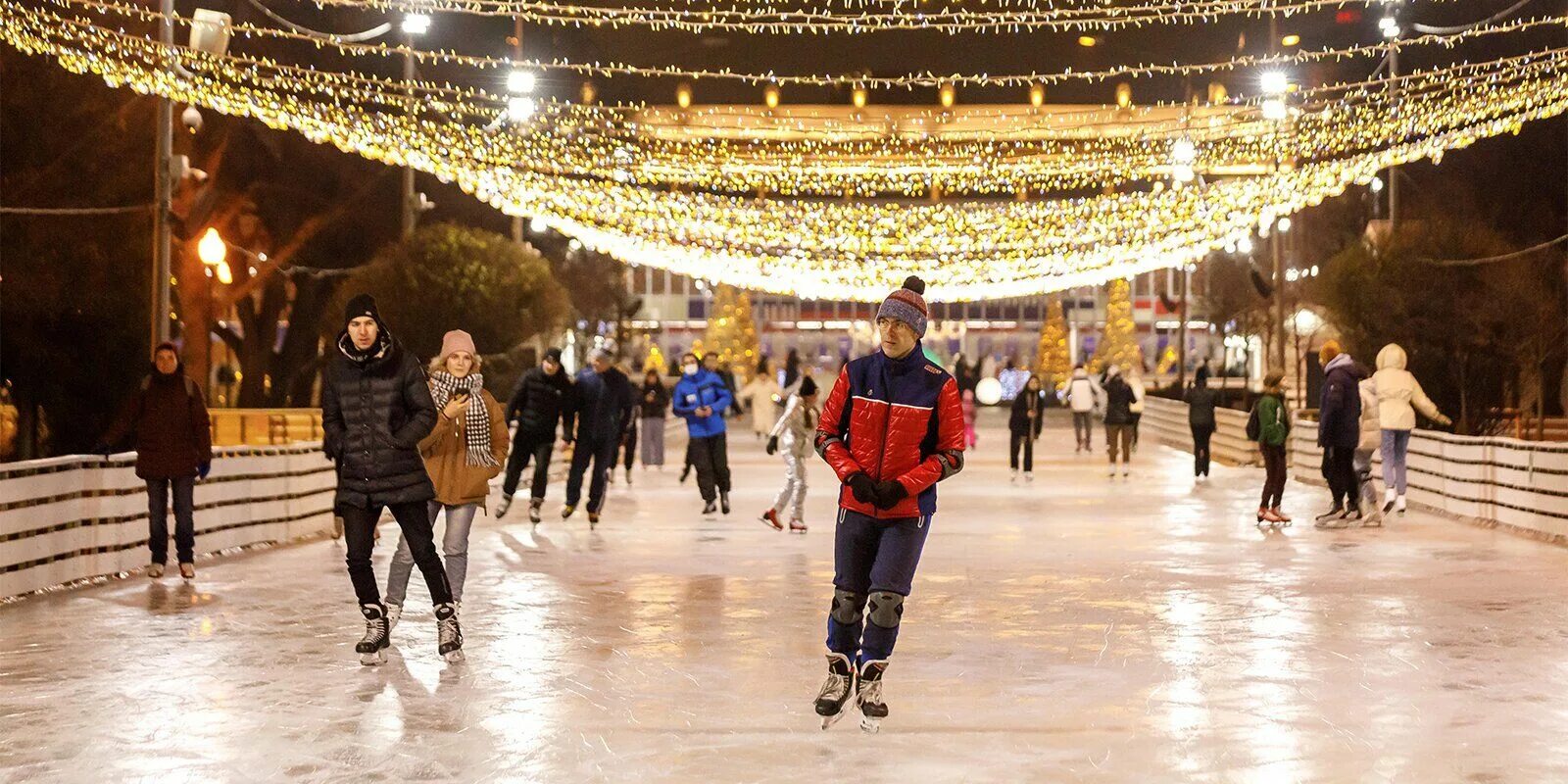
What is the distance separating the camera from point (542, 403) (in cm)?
1983

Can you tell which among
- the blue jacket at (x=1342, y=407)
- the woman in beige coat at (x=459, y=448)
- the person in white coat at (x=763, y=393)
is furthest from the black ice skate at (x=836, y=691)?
the person in white coat at (x=763, y=393)

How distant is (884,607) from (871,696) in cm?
34

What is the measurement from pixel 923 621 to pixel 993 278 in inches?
1112

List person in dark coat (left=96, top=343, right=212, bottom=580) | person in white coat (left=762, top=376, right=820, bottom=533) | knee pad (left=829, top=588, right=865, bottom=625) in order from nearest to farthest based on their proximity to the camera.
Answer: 1. knee pad (left=829, top=588, right=865, bottom=625)
2. person in dark coat (left=96, top=343, right=212, bottom=580)
3. person in white coat (left=762, top=376, right=820, bottom=533)

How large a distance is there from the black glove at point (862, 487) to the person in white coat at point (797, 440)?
9.77 metres

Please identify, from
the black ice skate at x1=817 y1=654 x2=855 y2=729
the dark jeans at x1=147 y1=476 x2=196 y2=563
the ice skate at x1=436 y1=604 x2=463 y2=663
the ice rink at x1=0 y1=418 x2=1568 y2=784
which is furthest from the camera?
the dark jeans at x1=147 y1=476 x2=196 y2=563

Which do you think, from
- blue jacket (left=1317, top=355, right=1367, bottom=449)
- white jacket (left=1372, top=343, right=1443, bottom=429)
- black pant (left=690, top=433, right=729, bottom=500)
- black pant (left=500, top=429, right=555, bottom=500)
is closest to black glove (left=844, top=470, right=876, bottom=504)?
blue jacket (left=1317, top=355, right=1367, bottom=449)

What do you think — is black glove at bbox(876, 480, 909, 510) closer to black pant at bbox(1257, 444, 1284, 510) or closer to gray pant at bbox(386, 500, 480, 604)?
gray pant at bbox(386, 500, 480, 604)

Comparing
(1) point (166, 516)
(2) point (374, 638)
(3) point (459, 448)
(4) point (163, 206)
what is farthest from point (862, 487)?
(4) point (163, 206)

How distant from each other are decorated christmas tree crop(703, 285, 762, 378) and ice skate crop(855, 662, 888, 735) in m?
95.8

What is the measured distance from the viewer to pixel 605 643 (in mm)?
10484

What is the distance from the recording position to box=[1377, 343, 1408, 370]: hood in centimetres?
2038

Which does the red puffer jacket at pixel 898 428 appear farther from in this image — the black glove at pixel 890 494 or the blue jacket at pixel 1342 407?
the blue jacket at pixel 1342 407

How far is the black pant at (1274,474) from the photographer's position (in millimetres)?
19547
